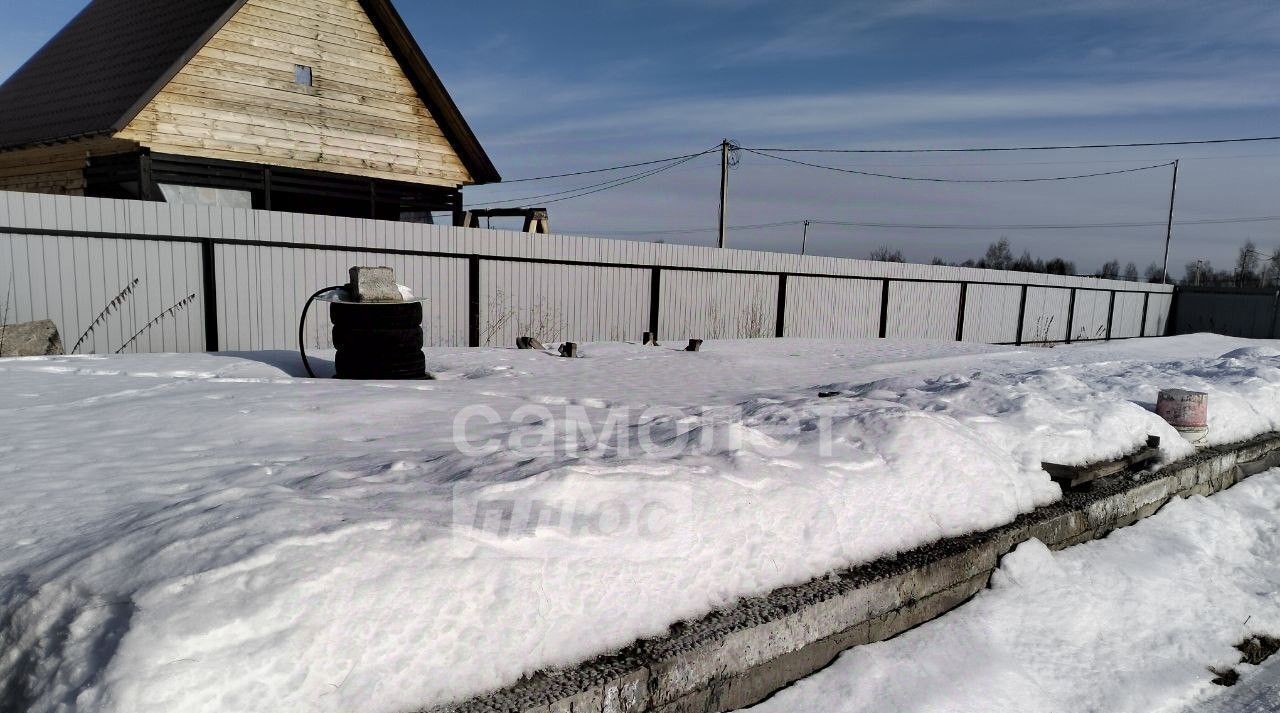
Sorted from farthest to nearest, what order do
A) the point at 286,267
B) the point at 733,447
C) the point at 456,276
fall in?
the point at 456,276 < the point at 286,267 < the point at 733,447

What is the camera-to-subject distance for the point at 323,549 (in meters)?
2.38

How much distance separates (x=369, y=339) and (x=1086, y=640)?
248 inches

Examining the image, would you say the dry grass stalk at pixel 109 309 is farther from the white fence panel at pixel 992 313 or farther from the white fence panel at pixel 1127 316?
the white fence panel at pixel 1127 316

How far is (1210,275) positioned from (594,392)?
4276 inches

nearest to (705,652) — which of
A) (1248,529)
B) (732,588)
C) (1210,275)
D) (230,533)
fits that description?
(732,588)

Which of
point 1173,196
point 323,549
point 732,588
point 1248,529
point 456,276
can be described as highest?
point 1173,196

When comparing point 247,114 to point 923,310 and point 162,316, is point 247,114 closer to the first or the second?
point 162,316

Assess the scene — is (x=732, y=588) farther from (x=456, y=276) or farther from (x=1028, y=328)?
(x=1028, y=328)

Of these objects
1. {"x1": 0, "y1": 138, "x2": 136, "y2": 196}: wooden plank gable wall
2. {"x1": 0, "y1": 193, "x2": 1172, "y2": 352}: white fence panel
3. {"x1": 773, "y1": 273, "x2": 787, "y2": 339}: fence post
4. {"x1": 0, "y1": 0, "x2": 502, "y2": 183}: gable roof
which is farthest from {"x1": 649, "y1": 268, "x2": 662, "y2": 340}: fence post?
{"x1": 0, "y1": 138, "x2": 136, "y2": 196}: wooden plank gable wall

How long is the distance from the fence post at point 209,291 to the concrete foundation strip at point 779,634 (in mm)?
8388

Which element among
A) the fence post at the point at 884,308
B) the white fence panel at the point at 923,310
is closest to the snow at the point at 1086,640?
the fence post at the point at 884,308

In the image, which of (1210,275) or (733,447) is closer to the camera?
(733,447)

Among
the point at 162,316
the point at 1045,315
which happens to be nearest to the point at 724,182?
the point at 1045,315

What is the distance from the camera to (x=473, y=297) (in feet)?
36.7
